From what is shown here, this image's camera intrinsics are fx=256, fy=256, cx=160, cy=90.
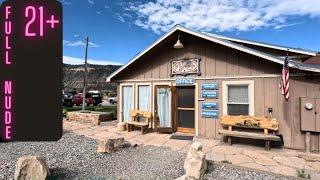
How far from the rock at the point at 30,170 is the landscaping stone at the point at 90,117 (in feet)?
28.0

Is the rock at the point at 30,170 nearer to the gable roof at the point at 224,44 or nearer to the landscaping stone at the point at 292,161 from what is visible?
the landscaping stone at the point at 292,161

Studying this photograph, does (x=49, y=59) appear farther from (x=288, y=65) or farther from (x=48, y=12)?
(x=288, y=65)

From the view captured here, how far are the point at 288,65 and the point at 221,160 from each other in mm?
3723

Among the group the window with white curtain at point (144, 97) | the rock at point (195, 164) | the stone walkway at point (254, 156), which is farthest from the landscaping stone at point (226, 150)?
the window with white curtain at point (144, 97)

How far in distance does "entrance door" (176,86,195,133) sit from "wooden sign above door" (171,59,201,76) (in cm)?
68

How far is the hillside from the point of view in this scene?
2217 inches

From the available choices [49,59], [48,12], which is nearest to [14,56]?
[49,59]

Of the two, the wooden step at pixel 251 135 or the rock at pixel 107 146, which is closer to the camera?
the rock at pixel 107 146

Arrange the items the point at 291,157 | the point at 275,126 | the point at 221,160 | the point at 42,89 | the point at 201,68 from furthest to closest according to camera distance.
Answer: the point at 201,68 < the point at 275,126 < the point at 291,157 < the point at 221,160 < the point at 42,89

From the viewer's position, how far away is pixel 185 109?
36.0 feet

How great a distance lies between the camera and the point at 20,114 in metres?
2.15

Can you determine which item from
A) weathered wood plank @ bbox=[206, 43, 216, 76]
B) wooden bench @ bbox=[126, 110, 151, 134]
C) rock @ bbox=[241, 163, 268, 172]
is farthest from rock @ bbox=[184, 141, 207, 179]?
wooden bench @ bbox=[126, 110, 151, 134]

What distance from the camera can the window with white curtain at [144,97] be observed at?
38.2 ft

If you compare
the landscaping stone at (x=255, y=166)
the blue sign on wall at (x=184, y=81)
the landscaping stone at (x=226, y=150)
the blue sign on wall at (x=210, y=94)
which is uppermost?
the blue sign on wall at (x=184, y=81)
